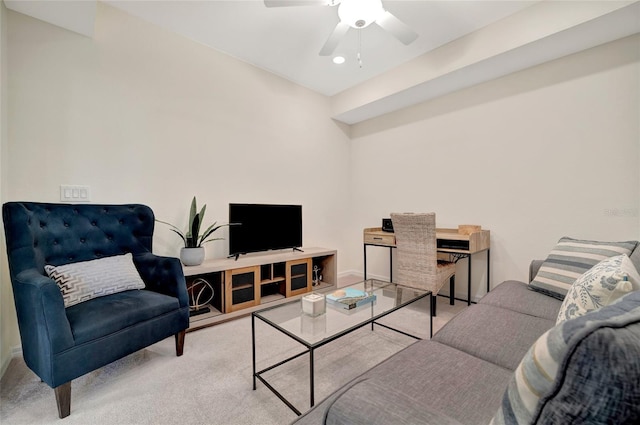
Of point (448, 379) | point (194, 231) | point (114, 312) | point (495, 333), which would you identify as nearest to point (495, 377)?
point (448, 379)

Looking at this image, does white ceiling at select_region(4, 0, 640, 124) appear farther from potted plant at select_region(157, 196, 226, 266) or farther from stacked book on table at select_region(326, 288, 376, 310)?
stacked book on table at select_region(326, 288, 376, 310)

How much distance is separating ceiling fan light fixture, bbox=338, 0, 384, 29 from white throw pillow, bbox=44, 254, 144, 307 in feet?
7.63

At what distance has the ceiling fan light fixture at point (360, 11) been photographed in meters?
1.91

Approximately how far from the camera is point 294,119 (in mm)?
3725

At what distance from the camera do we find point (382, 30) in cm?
266

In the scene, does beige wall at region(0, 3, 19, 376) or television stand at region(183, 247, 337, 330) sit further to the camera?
television stand at region(183, 247, 337, 330)

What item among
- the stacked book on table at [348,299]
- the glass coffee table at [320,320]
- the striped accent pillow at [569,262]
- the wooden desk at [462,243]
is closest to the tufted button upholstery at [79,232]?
the glass coffee table at [320,320]

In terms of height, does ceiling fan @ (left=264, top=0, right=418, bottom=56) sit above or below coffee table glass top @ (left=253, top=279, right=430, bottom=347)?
above

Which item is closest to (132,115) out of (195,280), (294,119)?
(195,280)

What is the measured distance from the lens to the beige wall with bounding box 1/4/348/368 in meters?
2.08

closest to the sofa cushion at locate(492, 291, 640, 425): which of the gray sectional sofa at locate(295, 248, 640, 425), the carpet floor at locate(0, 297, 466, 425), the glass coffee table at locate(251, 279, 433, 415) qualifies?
the gray sectional sofa at locate(295, 248, 640, 425)

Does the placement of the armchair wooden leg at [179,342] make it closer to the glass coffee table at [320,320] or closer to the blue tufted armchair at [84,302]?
the blue tufted armchair at [84,302]

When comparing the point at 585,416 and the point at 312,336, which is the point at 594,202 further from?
the point at 585,416

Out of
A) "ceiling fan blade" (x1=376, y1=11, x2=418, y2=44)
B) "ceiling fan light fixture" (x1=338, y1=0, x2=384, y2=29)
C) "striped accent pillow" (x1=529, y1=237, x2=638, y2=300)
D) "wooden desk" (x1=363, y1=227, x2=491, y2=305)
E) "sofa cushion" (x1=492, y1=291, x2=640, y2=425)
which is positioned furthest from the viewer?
"wooden desk" (x1=363, y1=227, x2=491, y2=305)
